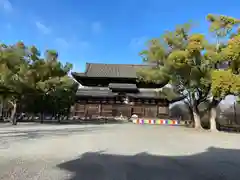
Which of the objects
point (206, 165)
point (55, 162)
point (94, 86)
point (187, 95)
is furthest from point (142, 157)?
point (94, 86)

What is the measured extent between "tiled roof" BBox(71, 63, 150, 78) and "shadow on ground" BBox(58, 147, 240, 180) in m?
28.2

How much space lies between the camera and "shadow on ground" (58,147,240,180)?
550 centimetres

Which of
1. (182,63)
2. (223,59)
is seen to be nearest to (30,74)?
(182,63)

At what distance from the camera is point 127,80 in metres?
36.8

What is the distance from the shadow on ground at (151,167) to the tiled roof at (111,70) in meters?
28.2

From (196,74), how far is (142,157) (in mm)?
12524

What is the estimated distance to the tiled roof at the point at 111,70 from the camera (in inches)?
1443

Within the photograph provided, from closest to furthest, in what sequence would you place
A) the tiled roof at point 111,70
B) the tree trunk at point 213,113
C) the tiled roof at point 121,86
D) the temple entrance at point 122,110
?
the tree trunk at point 213,113 < the temple entrance at point 122,110 < the tiled roof at point 121,86 < the tiled roof at point 111,70

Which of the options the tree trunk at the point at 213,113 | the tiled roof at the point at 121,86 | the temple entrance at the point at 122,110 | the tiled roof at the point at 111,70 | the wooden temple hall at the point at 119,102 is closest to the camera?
the tree trunk at the point at 213,113

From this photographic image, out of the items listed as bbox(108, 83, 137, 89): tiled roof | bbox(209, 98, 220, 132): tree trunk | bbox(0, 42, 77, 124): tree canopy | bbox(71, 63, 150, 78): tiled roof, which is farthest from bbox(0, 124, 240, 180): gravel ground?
bbox(71, 63, 150, 78): tiled roof

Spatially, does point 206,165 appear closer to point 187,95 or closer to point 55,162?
point 55,162

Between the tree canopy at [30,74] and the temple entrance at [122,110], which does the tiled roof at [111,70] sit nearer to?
the temple entrance at [122,110]

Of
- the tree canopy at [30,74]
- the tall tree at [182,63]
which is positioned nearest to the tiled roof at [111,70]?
the tree canopy at [30,74]

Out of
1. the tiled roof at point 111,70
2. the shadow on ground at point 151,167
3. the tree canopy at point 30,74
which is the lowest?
the shadow on ground at point 151,167
